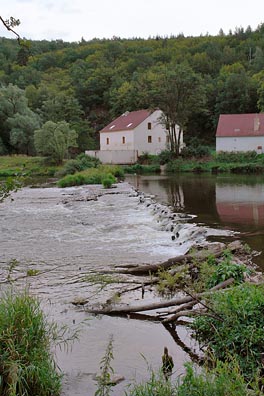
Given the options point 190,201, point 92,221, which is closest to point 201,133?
point 190,201

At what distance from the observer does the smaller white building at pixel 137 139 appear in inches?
2371

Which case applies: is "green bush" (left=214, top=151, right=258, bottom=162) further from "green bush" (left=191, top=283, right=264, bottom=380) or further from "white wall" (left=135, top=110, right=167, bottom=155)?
"green bush" (left=191, top=283, right=264, bottom=380)

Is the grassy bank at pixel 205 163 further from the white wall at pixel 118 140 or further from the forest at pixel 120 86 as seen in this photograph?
the white wall at pixel 118 140

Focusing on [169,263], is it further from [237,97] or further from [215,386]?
[237,97]

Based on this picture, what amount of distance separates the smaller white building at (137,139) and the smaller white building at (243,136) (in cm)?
784

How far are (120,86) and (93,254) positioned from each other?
78.0 m

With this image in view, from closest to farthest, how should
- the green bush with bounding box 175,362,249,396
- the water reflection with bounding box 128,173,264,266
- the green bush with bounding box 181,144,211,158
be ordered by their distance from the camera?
1. the green bush with bounding box 175,362,249,396
2. the water reflection with bounding box 128,173,264,266
3. the green bush with bounding box 181,144,211,158

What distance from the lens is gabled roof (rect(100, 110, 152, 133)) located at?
208 ft

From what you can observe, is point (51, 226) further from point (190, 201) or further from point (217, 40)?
point (217, 40)

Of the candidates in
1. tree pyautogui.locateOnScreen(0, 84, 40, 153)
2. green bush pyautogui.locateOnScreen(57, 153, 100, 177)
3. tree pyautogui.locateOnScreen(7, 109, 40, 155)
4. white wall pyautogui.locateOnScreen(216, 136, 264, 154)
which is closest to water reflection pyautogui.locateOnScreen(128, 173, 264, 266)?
green bush pyautogui.locateOnScreen(57, 153, 100, 177)

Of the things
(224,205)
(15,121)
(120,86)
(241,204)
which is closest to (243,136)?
(15,121)

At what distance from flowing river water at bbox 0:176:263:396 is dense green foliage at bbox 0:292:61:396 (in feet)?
1.53

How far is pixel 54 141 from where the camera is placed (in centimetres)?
5434

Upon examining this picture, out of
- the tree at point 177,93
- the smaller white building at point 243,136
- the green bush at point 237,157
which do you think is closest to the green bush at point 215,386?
the green bush at point 237,157
